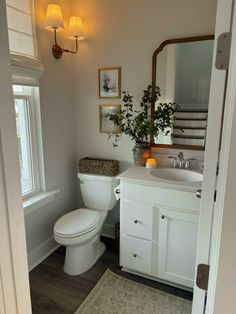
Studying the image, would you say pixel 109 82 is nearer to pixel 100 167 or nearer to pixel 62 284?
pixel 100 167

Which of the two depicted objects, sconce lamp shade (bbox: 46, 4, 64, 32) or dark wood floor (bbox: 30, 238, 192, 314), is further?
sconce lamp shade (bbox: 46, 4, 64, 32)

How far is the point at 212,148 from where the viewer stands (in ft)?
2.09

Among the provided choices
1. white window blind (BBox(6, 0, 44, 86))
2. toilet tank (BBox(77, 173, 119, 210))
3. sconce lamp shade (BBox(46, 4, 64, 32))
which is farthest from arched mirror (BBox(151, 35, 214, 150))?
white window blind (BBox(6, 0, 44, 86))

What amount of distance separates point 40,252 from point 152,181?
1.31m

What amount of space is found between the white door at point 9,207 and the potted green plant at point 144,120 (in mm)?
1469

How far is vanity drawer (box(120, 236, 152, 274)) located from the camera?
190cm

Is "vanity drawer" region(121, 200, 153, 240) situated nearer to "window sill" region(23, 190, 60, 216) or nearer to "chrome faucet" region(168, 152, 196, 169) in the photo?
"chrome faucet" region(168, 152, 196, 169)

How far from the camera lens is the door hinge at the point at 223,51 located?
0.56 m

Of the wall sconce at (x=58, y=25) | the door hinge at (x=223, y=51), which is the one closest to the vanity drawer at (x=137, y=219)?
the door hinge at (x=223, y=51)

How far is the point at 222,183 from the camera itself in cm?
55

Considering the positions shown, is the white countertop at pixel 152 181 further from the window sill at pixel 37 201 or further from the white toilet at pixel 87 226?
the window sill at pixel 37 201

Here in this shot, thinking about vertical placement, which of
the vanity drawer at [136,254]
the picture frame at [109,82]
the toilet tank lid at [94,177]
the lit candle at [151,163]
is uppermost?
the picture frame at [109,82]

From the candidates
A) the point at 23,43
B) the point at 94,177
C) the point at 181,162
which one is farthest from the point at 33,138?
the point at 181,162

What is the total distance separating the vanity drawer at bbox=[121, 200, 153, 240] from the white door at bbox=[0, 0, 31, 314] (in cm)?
114
